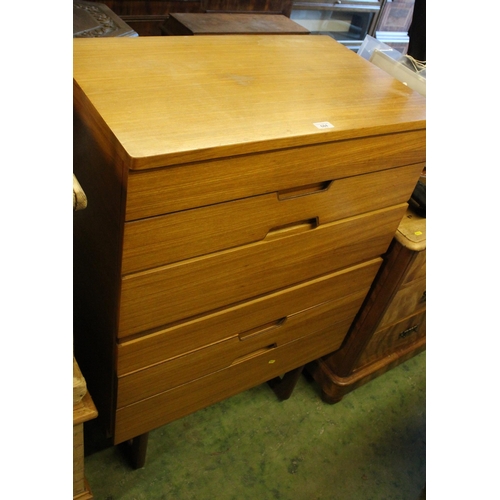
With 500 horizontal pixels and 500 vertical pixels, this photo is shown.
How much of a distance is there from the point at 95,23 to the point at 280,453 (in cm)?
126

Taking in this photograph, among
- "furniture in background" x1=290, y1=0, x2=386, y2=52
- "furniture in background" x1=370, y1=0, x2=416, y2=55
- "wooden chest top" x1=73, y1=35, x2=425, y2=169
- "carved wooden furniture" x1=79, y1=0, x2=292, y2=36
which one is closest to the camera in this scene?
"wooden chest top" x1=73, y1=35, x2=425, y2=169

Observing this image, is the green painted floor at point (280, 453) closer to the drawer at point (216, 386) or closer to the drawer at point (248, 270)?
the drawer at point (216, 386)

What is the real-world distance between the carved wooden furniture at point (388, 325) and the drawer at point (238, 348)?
0.05 meters

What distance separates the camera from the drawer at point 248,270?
2.48 feet

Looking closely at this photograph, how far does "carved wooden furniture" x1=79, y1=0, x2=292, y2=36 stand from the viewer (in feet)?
5.96

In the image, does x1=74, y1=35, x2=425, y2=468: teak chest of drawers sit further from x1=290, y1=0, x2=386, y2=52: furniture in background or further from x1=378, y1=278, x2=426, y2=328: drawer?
x1=290, y1=0, x2=386, y2=52: furniture in background

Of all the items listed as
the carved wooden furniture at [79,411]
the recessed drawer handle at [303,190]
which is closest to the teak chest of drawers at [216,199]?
the recessed drawer handle at [303,190]

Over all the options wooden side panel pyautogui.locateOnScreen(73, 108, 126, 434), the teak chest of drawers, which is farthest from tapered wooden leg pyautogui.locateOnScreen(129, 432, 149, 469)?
wooden side panel pyautogui.locateOnScreen(73, 108, 126, 434)

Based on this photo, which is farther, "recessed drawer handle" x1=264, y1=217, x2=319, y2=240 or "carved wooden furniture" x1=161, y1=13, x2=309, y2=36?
"carved wooden furniture" x1=161, y1=13, x2=309, y2=36

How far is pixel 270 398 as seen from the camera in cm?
142

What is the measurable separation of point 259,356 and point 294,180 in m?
0.49

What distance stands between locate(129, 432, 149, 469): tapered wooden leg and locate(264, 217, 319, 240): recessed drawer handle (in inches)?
22.7
